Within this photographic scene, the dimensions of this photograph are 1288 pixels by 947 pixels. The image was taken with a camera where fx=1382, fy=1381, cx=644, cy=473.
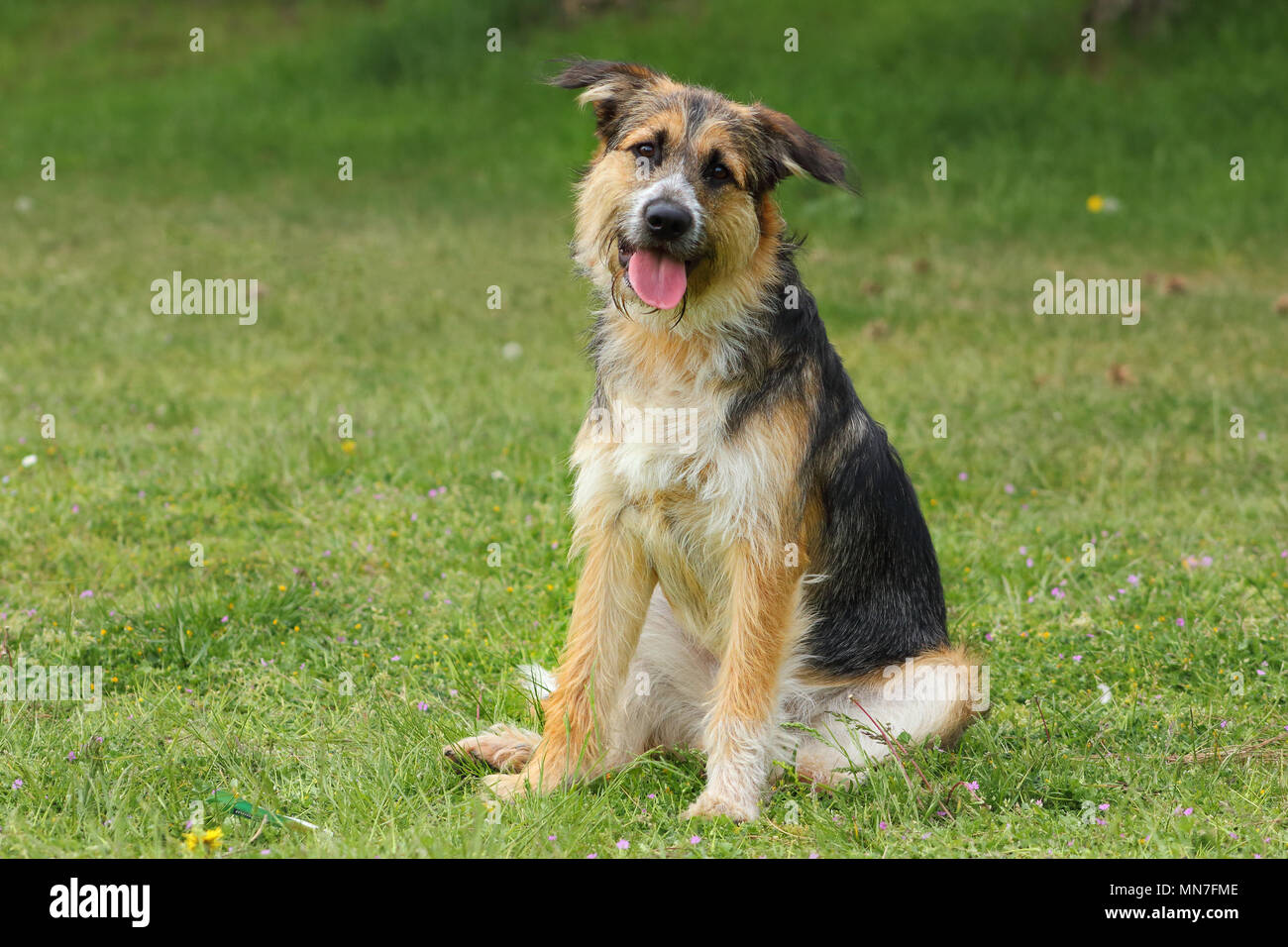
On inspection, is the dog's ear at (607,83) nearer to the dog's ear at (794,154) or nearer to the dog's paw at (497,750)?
the dog's ear at (794,154)

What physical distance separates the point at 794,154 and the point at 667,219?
0.55m

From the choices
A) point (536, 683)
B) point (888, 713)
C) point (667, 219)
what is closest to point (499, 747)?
point (536, 683)

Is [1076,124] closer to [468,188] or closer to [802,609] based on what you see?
[468,188]

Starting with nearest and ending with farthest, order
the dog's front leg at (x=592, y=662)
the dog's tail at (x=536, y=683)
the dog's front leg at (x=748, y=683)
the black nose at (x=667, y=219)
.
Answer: the black nose at (x=667, y=219) < the dog's front leg at (x=748, y=683) < the dog's front leg at (x=592, y=662) < the dog's tail at (x=536, y=683)

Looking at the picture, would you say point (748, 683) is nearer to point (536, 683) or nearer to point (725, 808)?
point (725, 808)

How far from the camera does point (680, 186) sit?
4125 mm

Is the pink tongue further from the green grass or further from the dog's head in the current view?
the green grass

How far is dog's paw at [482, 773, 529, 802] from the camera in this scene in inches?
163

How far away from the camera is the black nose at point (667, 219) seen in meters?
4.06

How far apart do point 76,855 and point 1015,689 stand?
3.24 metres

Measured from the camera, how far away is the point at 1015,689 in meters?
5.12

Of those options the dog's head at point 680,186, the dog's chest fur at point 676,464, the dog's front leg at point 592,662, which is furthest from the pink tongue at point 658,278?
the dog's front leg at point 592,662

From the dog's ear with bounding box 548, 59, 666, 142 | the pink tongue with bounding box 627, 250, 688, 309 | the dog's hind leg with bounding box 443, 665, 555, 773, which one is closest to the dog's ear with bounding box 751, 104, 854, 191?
the dog's ear with bounding box 548, 59, 666, 142

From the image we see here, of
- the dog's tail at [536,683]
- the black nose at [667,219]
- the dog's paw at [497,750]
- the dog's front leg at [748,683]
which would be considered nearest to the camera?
the black nose at [667,219]
